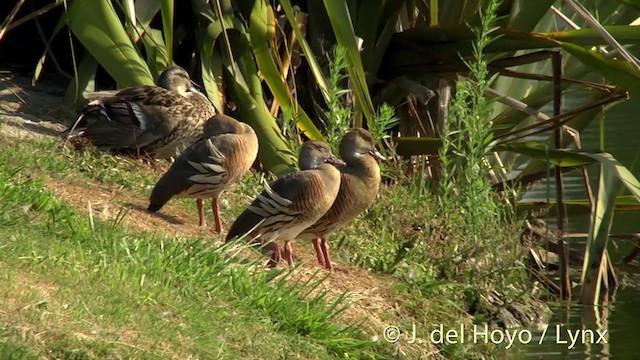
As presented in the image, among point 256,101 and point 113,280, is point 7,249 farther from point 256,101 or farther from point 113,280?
point 256,101

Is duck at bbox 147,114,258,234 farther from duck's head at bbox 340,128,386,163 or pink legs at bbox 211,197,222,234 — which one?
duck's head at bbox 340,128,386,163

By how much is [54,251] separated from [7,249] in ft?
0.87

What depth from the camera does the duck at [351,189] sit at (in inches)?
300

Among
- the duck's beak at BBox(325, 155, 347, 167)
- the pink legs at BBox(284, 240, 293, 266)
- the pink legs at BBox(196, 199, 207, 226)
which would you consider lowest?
the pink legs at BBox(284, 240, 293, 266)

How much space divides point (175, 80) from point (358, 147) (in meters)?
1.88

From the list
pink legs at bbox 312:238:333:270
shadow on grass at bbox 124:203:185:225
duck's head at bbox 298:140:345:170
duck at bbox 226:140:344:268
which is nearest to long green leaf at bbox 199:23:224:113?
shadow on grass at bbox 124:203:185:225

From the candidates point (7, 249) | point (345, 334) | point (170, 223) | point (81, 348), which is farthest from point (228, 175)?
point (81, 348)

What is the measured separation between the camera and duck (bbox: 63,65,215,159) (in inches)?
352

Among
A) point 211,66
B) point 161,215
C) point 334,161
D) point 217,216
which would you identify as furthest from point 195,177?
point 211,66

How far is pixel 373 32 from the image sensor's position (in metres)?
10.2

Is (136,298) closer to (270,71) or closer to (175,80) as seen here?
(270,71)

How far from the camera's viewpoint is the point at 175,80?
910 centimetres

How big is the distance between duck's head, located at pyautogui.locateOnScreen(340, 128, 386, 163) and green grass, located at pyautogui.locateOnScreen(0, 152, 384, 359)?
3.44 feet

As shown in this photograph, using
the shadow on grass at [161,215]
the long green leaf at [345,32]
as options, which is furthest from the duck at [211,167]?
the long green leaf at [345,32]
